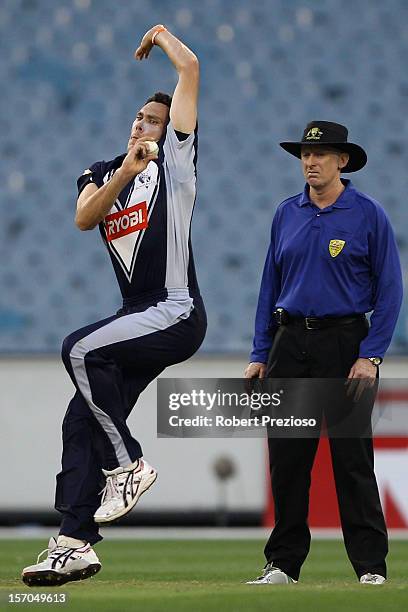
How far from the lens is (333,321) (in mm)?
6125

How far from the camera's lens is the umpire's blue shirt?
20.0 feet

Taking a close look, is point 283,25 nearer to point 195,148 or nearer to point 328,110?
point 328,110

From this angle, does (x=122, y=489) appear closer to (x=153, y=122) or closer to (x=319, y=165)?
(x=153, y=122)

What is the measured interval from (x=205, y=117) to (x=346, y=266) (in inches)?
344

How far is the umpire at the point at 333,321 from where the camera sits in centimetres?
607

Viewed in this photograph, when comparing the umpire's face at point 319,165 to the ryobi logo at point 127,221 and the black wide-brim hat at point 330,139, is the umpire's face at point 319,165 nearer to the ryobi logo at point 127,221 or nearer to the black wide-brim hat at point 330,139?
the black wide-brim hat at point 330,139

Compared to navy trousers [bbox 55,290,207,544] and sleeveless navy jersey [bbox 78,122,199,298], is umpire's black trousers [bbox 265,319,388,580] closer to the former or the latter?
navy trousers [bbox 55,290,207,544]

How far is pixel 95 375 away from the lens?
5.61 meters

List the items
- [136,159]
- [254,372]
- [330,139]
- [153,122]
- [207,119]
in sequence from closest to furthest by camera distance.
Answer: [136,159] < [153,122] < [330,139] < [254,372] < [207,119]

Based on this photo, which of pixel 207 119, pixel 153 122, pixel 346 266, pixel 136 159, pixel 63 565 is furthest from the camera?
pixel 207 119

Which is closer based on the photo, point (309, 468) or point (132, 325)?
point (132, 325)

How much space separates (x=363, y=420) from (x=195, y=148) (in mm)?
1319

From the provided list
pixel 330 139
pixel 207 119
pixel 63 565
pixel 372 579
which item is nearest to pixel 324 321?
pixel 330 139

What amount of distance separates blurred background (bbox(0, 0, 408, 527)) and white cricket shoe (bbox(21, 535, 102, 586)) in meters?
8.16
